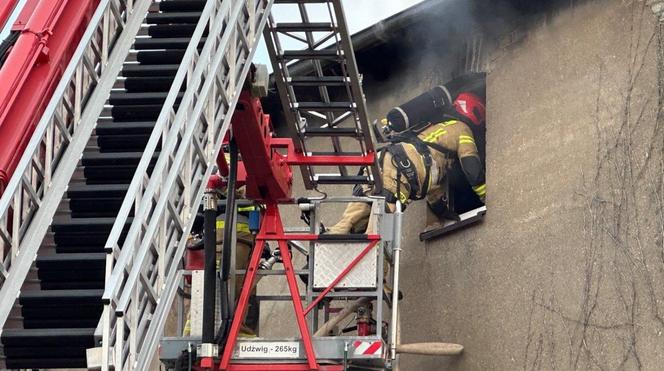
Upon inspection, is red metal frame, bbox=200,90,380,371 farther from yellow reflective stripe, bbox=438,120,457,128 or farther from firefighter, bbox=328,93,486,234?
yellow reflective stripe, bbox=438,120,457,128

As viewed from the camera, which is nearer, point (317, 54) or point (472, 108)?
point (317, 54)

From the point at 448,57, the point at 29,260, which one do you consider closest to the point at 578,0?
the point at 448,57

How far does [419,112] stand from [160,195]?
5097mm

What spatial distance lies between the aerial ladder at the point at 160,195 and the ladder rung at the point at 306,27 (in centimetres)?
2

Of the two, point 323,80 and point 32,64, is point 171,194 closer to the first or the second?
point 32,64

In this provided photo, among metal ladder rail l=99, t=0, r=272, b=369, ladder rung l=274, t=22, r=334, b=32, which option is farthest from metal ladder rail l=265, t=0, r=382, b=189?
metal ladder rail l=99, t=0, r=272, b=369

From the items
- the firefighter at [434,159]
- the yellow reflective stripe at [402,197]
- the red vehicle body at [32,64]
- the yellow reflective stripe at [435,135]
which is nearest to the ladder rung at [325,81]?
the firefighter at [434,159]

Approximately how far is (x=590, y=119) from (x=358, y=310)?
2471 millimetres

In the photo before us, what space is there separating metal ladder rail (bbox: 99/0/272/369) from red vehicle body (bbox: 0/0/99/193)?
107cm

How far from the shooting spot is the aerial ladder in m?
8.84

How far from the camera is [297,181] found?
Answer: 15984mm

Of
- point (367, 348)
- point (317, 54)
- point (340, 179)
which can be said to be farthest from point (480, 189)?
point (367, 348)

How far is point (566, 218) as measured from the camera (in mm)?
11125

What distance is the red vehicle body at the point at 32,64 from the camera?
958cm
